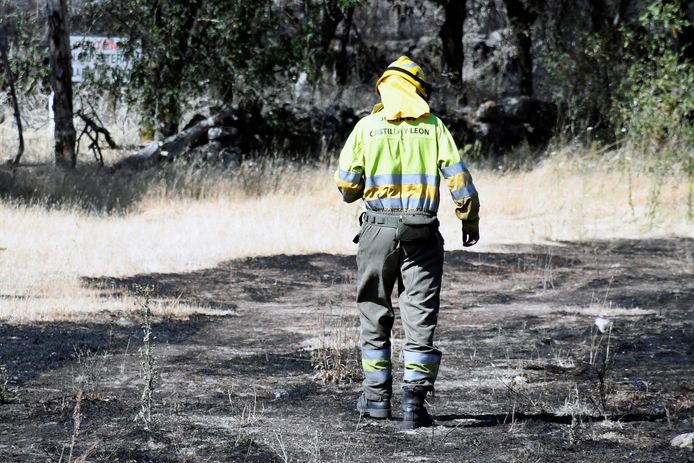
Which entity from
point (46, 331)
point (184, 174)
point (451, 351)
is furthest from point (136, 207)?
point (451, 351)

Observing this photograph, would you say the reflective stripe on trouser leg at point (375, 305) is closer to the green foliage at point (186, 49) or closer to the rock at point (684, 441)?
the rock at point (684, 441)

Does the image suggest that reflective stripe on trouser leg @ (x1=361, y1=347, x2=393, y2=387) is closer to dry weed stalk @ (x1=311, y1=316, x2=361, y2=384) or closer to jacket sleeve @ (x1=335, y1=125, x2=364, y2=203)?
jacket sleeve @ (x1=335, y1=125, x2=364, y2=203)

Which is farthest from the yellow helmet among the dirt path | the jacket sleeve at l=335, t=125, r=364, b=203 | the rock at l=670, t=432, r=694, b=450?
the rock at l=670, t=432, r=694, b=450

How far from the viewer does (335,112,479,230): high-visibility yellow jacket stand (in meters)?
5.96

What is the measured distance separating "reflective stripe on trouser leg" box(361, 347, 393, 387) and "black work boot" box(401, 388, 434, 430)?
197 mm

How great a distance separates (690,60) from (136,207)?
10049 mm

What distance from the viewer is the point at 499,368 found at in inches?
302

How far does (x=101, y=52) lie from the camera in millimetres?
22578

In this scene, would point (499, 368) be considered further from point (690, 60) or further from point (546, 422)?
point (690, 60)

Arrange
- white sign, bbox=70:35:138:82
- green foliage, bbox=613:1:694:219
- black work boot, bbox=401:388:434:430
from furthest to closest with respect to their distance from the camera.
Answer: white sign, bbox=70:35:138:82 < green foliage, bbox=613:1:694:219 < black work boot, bbox=401:388:434:430

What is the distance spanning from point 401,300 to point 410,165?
70 cm

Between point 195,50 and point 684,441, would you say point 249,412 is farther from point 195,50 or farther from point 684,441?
point 195,50

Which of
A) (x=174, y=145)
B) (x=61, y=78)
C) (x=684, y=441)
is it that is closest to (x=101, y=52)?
(x=174, y=145)

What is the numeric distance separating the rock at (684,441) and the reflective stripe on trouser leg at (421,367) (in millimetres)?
1200
